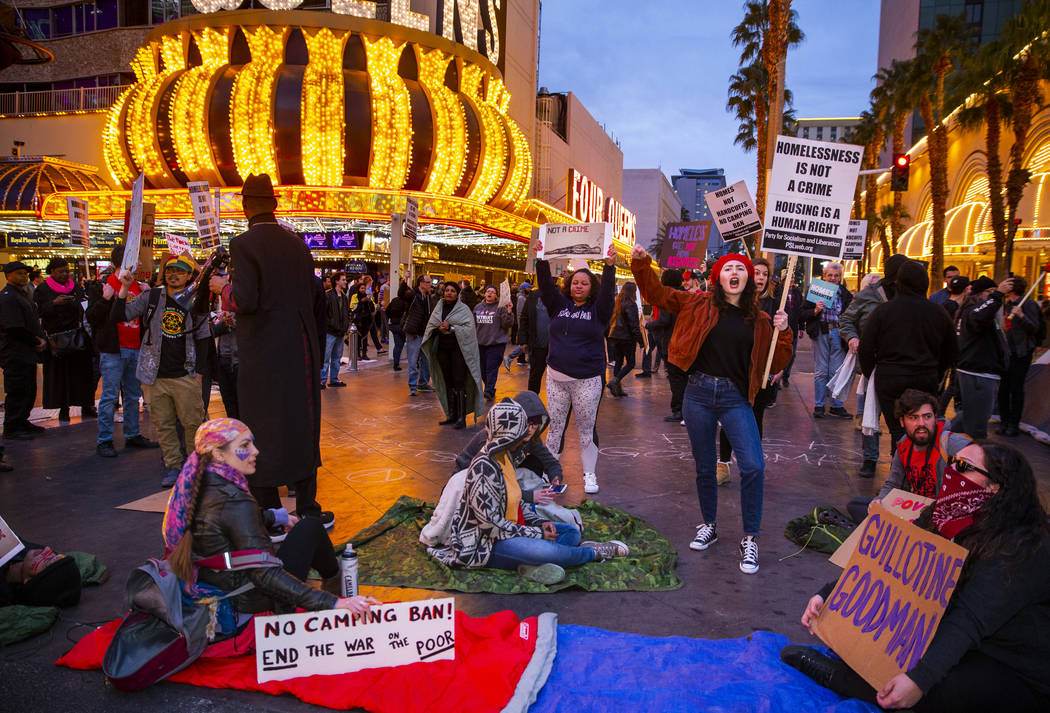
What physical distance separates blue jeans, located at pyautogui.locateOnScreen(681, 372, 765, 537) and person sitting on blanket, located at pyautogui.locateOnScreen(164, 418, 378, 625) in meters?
2.43

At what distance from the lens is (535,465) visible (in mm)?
5277

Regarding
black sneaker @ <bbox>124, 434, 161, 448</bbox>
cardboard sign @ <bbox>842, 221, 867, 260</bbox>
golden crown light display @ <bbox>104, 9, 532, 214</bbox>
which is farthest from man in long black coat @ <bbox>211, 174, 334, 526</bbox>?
golden crown light display @ <bbox>104, 9, 532, 214</bbox>

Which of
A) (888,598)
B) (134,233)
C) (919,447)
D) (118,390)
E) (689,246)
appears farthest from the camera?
(689,246)

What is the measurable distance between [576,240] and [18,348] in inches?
244

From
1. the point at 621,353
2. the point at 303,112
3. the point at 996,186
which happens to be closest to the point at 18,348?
the point at 621,353

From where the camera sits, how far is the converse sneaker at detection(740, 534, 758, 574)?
4.58m

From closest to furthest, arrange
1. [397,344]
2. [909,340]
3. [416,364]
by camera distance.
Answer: [909,340] → [416,364] → [397,344]

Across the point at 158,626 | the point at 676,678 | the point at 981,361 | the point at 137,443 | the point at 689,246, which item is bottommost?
the point at 137,443

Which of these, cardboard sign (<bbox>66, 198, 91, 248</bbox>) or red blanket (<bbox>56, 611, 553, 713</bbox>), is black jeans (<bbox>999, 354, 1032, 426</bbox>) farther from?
cardboard sign (<bbox>66, 198, 91, 248</bbox>)

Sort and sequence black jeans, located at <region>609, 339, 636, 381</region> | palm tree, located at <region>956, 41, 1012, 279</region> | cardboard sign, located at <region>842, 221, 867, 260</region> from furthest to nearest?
palm tree, located at <region>956, 41, 1012, 279</region> → cardboard sign, located at <region>842, 221, 867, 260</region> → black jeans, located at <region>609, 339, 636, 381</region>

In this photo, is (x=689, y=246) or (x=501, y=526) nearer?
(x=501, y=526)

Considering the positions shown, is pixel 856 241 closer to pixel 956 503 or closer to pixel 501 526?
pixel 501 526

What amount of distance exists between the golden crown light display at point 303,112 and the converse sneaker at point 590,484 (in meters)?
20.1

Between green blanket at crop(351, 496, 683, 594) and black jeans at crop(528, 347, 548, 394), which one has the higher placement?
black jeans at crop(528, 347, 548, 394)
